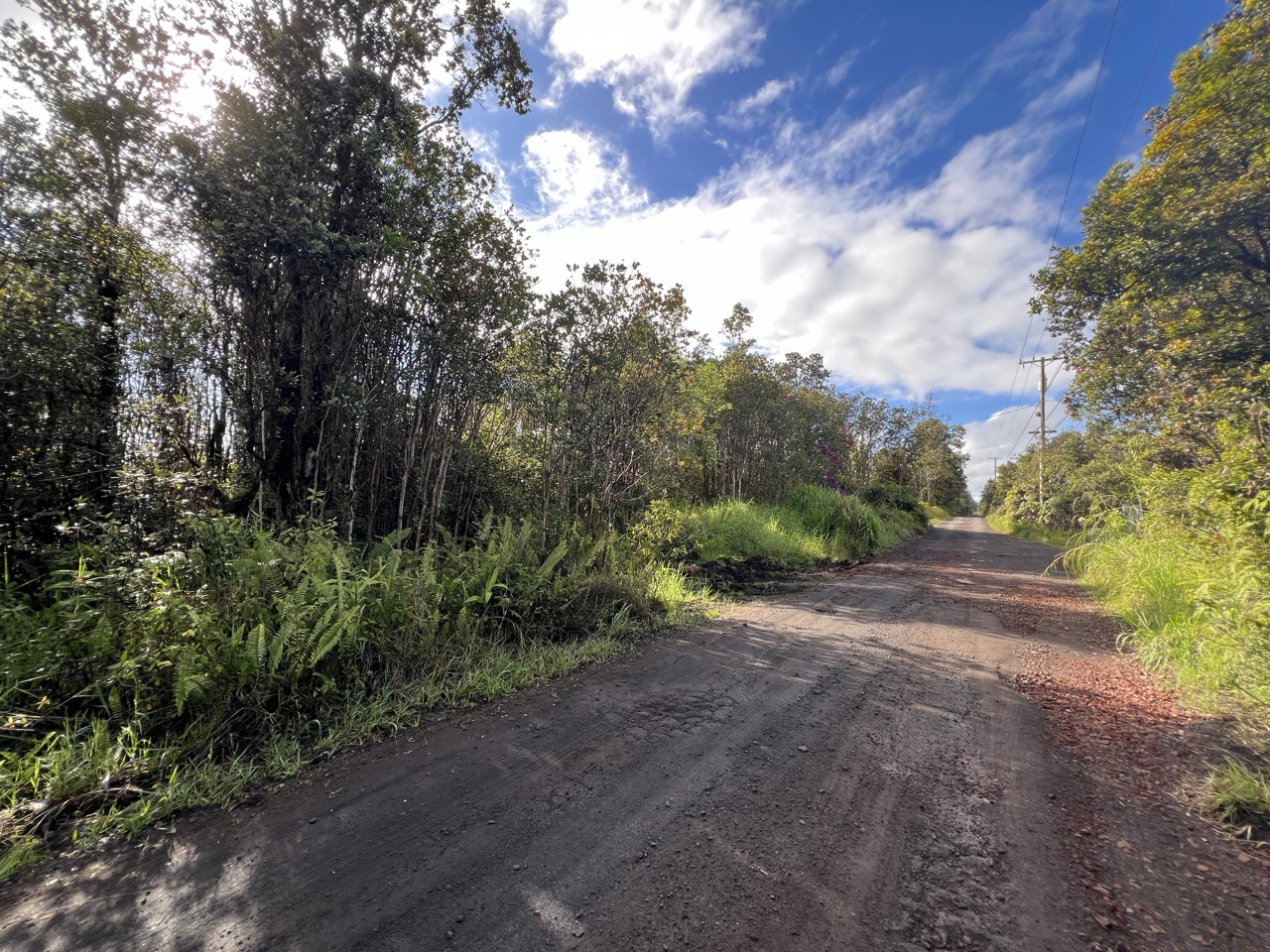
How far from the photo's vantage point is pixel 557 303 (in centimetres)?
613

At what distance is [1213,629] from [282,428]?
320 inches

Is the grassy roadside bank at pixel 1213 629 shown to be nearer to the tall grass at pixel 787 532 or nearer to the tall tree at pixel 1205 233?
the tall tree at pixel 1205 233

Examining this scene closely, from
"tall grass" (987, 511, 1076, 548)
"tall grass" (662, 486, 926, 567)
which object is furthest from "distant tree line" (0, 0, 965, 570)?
"tall grass" (987, 511, 1076, 548)

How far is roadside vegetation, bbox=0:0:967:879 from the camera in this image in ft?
9.06

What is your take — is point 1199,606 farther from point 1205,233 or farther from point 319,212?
point 319,212

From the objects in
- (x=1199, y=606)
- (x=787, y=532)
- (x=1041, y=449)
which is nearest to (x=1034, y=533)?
(x=1041, y=449)

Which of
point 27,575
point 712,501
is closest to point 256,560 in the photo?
point 27,575

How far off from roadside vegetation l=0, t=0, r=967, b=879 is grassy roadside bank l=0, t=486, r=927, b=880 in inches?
0.9

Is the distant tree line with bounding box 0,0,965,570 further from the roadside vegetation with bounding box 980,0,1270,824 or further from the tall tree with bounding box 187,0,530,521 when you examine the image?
the roadside vegetation with bounding box 980,0,1270,824

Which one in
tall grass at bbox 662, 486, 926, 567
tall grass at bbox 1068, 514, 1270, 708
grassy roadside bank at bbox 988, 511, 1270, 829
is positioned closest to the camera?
grassy roadside bank at bbox 988, 511, 1270, 829

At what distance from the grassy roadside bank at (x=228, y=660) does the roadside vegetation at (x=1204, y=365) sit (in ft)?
14.2

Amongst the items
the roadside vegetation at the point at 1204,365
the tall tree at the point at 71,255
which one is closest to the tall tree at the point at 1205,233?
the roadside vegetation at the point at 1204,365

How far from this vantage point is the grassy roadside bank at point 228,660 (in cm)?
230

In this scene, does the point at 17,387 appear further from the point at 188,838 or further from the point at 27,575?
the point at 188,838
